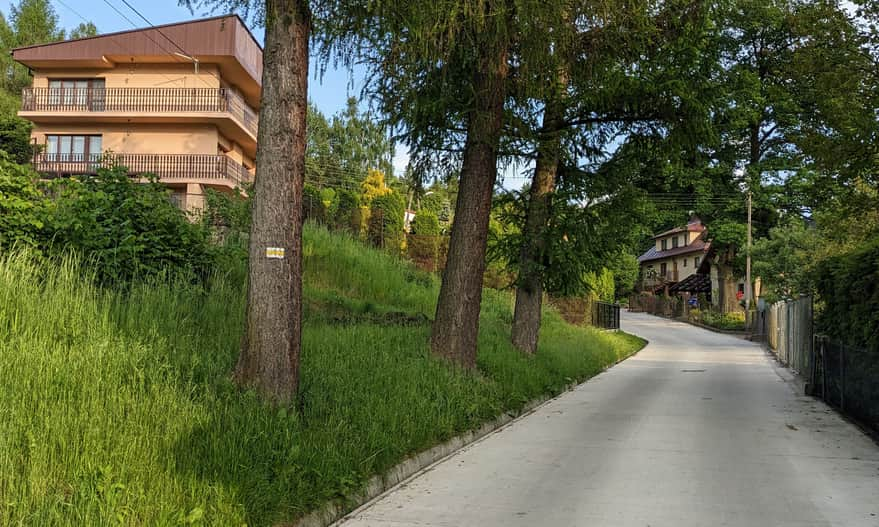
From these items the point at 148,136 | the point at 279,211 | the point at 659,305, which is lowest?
the point at 659,305

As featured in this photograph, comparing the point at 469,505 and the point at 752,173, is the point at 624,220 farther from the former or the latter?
the point at 752,173

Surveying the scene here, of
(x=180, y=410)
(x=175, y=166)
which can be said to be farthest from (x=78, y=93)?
(x=180, y=410)

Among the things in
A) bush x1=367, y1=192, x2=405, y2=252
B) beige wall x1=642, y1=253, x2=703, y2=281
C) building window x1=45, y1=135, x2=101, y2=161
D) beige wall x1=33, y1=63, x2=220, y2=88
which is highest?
beige wall x1=33, y1=63, x2=220, y2=88

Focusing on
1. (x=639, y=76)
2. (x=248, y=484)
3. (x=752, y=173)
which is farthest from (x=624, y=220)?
(x=752, y=173)

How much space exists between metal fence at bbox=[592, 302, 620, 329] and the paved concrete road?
20.5 metres

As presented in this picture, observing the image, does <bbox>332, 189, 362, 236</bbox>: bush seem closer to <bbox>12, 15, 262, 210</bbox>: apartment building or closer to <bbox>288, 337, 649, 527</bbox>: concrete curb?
<bbox>288, 337, 649, 527</bbox>: concrete curb

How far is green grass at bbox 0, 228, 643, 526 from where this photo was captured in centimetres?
433

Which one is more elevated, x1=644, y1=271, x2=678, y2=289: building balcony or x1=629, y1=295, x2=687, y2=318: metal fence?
x1=644, y1=271, x2=678, y2=289: building balcony

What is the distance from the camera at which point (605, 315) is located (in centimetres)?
3628

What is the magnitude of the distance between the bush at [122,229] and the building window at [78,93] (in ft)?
80.7

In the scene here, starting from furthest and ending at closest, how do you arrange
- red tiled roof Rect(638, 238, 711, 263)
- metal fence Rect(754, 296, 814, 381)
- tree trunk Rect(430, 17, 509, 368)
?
red tiled roof Rect(638, 238, 711, 263), metal fence Rect(754, 296, 814, 381), tree trunk Rect(430, 17, 509, 368)

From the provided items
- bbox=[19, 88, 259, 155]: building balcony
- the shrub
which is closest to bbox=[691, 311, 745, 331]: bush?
the shrub

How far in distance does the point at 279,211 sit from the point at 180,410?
2142mm

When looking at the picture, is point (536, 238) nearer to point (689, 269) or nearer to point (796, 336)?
point (796, 336)
